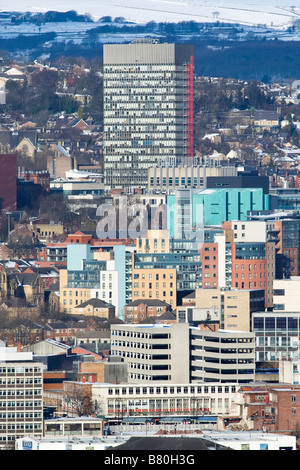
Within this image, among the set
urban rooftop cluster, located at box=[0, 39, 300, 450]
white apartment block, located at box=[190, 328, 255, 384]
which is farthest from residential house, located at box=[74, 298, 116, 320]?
white apartment block, located at box=[190, 328, 255, 384]

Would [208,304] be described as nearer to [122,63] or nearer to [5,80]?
[122,63]

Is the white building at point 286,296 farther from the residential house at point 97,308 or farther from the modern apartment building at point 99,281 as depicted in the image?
the modern apartment building at point 99,281

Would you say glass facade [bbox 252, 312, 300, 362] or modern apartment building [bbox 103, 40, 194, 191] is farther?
modern apartment building [bbox 103, 40, 194, 191]

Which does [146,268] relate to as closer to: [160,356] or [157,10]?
[160,356]

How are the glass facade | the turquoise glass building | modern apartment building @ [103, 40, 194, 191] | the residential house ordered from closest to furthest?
the glass facade, the residential house, the turquoise glass building, modern apartment building @ [103, 40, 194, 191]

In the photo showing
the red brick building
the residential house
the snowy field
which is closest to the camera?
the red brick building

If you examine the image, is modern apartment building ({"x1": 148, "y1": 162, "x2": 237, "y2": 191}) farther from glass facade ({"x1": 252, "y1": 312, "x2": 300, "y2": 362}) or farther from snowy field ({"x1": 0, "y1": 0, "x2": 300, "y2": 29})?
glass facade ({"x1": 252, "y1": 312, "x2": 300, "y2": 362})

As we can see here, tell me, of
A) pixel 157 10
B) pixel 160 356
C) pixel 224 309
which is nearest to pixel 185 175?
pixel 157 10

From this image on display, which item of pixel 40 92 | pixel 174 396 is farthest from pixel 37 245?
pixel 40 92
